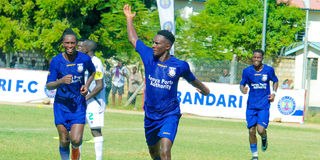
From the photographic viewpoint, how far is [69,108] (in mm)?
8516

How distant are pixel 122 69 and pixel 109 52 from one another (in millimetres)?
6915

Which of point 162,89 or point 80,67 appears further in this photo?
point 80,67

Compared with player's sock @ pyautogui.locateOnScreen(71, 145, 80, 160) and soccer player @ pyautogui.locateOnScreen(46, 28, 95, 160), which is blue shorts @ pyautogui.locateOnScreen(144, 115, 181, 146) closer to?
soccer player @ pyautogui.locateOnScreen(46, 28, 95, 160)

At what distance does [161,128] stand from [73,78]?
159cm

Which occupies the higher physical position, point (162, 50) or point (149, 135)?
point (162, 50)

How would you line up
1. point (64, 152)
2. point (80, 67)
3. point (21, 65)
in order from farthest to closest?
1. point (21, 65)
2. point (64, 152)
3. point (80, 67)

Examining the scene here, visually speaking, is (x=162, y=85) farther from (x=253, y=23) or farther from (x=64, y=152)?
(x=253, y=23)

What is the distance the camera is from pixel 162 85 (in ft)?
25.4

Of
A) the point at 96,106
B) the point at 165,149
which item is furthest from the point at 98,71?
the point at 165,149

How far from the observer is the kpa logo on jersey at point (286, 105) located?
24.3m

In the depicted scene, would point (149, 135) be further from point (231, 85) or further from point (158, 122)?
point (231, 85)

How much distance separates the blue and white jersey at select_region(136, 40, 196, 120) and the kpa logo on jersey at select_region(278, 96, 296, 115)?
17166mm

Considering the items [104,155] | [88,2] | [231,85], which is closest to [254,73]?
[104,155]

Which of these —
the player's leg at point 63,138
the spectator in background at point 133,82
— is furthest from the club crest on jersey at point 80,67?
the spectator in background at point 133,82
